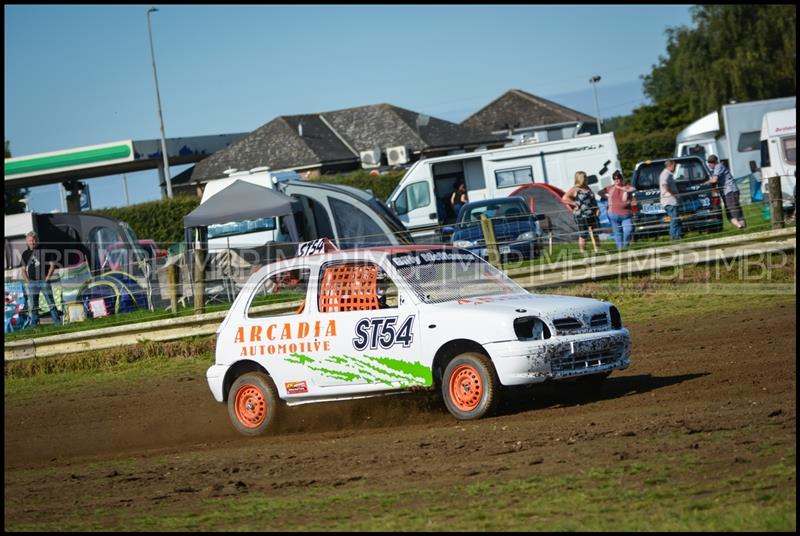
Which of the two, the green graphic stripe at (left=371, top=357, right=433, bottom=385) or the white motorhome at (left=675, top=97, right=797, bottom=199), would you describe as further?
the white motorhome at (left=675, top=97, right=797, bottom=199)

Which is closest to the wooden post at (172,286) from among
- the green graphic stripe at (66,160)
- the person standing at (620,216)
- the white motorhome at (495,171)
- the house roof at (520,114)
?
the person standing at (620,216)

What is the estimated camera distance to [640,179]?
24406mm

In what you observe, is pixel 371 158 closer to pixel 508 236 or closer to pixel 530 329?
pixel 508 236

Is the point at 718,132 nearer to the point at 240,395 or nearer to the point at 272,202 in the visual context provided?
the point at 272,202

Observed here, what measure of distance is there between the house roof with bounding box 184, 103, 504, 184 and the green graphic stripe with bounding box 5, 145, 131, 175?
911 centimetres

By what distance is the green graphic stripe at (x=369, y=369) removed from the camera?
922 centimetres

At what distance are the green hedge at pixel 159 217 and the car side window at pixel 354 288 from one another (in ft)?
93.2

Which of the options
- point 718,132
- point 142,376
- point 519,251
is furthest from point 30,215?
point 718,132

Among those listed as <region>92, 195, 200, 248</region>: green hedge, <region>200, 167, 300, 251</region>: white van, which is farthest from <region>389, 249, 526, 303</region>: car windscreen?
<region>92, 195, 200, 248</region>: green hedge

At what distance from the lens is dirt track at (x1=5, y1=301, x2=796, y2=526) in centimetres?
684

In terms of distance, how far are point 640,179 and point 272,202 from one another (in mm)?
9039

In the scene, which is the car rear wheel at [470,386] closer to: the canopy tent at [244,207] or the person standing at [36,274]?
the person standing at [36,274]

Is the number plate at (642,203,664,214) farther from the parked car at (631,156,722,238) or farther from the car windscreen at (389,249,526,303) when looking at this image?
the car windscreen at (389,249,526,303)

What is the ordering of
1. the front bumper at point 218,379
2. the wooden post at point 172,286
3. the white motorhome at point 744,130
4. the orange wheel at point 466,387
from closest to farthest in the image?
the orange wheel at point 466,387 < the front bumper at point 218,379 < the wooden post at point 172,286 < the white motorhome at point 744,130
